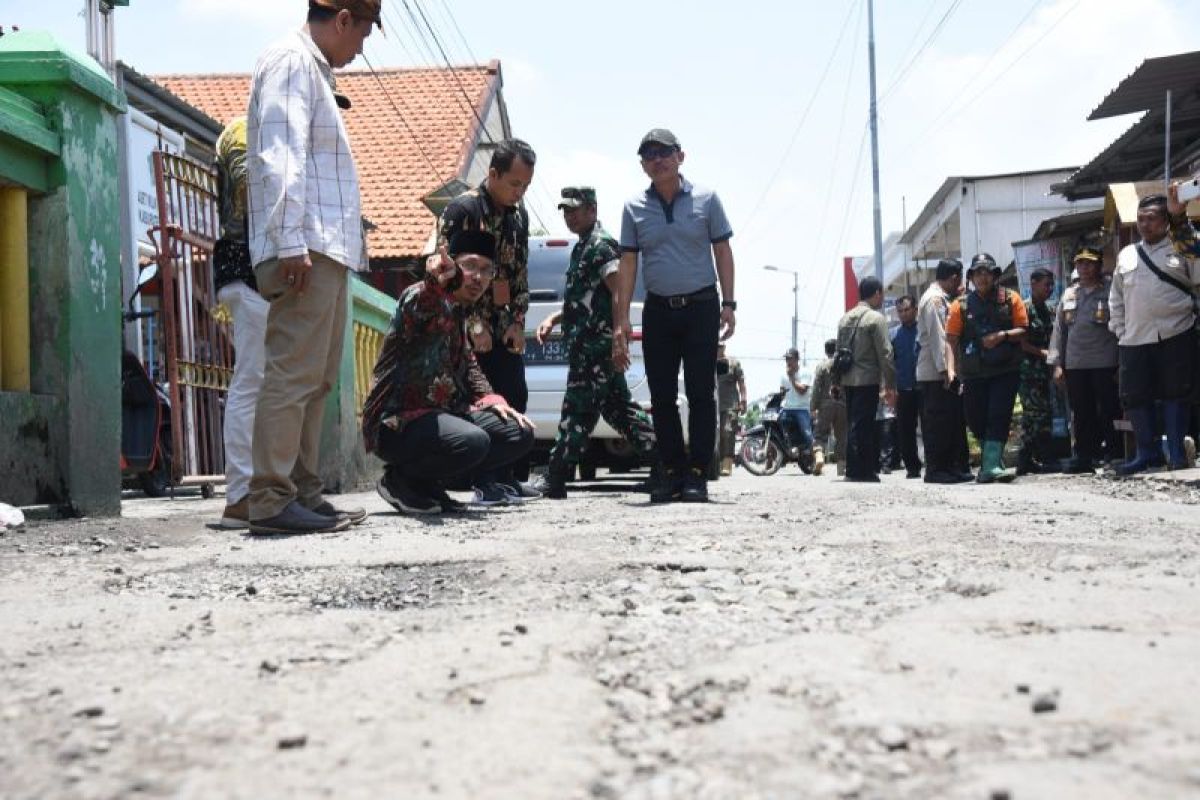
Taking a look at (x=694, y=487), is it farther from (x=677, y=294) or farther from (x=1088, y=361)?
(x=1088, y=361)

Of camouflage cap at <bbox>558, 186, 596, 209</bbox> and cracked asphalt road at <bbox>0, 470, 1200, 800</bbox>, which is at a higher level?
camouflage cap at <bbox>558, 186, 596, 209</bbox>

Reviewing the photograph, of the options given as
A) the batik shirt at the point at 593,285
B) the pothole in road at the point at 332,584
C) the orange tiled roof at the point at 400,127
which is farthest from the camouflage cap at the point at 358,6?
the orange tiled roof at the point at 400,127

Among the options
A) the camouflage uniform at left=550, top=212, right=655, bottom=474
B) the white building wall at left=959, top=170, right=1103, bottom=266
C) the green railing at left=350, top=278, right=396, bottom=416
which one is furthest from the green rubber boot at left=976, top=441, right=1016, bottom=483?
the white building wall at left=959, top=170, right=1103, bottom=266

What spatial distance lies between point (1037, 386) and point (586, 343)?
16.0 ft

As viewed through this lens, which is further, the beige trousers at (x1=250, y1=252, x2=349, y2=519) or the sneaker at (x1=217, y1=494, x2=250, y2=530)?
the sneaker at (x1=217, y1=494, x2=250, y2=530)

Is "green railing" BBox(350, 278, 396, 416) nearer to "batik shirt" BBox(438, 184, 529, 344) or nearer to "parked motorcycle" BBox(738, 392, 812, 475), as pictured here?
"batik shirt" BBox(438, 184, 529, 344)

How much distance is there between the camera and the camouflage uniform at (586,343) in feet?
25.5

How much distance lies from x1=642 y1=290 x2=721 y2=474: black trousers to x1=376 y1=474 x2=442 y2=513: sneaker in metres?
1.57

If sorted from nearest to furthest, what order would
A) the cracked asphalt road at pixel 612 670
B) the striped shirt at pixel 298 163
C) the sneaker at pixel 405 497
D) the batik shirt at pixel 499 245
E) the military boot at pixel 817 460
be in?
1. the cracked asphalt road at pixel 612 670
2. the striped shirt at pixel 298 163
3. the sneaker at pixel 405 497
4. the batik shirt at pixel 499 245
5. the military boot at pixel 817 460

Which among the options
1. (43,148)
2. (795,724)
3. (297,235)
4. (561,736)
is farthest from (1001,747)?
(43,148)

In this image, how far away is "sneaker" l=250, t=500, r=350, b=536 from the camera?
5020 mm

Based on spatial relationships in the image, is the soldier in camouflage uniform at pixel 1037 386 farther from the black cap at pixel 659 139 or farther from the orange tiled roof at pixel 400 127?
the orange tiled roof at pixel 400 127

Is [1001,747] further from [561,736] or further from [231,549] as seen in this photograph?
[231,549]

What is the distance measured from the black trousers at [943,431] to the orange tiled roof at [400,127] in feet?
44.0
